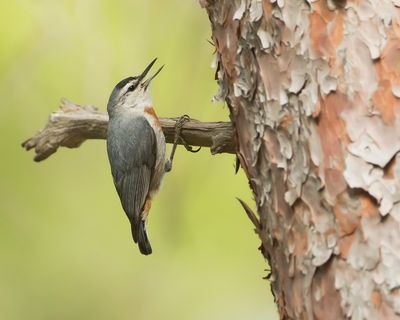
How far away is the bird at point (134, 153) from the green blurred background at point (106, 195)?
2.53ft

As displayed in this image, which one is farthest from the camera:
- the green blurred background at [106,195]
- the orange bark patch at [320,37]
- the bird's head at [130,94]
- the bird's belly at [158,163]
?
the green blurred background at [106,195]

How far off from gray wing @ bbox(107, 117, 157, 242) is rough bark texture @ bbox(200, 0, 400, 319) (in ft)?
5.04

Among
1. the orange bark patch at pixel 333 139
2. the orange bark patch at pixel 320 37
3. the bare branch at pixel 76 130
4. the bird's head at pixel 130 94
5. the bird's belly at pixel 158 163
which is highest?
the bird's head at pixel 130 94

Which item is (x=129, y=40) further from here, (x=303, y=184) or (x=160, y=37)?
(x=303, y=184)

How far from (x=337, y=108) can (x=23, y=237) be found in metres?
3.39

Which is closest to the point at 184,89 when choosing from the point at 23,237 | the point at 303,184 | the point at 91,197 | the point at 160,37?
the point at 160,37

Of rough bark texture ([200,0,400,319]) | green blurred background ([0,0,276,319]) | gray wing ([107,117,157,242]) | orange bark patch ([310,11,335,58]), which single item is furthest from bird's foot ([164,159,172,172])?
orange bark patch ([310,11,335,58])

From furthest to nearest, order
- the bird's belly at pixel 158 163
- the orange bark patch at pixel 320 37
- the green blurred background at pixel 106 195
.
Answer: the green blurred background at pixel 106 195 < the bird's belly at pixel 158 163 < the orange bark patch at pixel 320 37

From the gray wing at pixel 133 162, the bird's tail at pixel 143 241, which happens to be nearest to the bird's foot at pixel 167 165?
the gray wing at pixel 133 162

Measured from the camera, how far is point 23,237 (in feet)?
16.1

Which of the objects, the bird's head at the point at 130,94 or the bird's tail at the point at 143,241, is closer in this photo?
the bird's tail at the point at 143,241

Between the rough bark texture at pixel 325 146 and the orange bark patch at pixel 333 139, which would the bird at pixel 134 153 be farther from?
the orange bark patch at pixel 333 139

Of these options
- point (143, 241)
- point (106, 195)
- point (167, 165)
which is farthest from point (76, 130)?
point (106, 195)

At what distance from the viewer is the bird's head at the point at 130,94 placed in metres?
3.70
